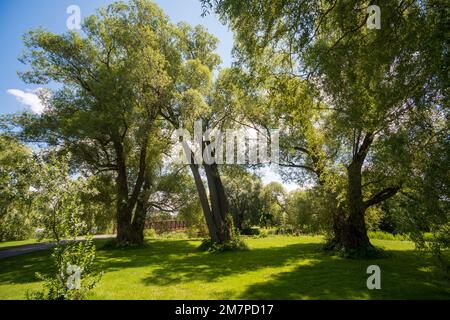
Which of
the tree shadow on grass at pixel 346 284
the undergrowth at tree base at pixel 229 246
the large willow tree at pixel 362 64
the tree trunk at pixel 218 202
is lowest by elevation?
the undergrowth at tree base at pixel 229 246

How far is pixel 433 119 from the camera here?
35.1 ft

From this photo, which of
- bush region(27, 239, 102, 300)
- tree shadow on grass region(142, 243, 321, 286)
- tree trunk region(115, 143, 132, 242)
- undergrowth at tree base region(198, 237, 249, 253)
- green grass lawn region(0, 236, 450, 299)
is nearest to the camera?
bush region(27, 239, 102, 300)

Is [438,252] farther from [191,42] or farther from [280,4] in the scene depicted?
[191,42]

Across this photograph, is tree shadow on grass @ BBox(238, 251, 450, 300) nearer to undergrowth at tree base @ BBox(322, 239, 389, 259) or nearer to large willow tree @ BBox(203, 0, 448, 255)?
undergrowth at tree base @ BBox(322, 239, 389, 259)

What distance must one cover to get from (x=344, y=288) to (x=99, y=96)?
19.5 m

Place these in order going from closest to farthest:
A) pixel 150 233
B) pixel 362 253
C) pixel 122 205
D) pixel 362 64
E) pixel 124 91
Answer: pixel 362 64
pixel 362 253
pixel 124 91
pixel 122 205
pixel 150 233

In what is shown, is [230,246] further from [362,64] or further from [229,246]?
[362,64]

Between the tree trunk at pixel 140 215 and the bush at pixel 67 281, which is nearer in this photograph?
the bush at pixel 67 281

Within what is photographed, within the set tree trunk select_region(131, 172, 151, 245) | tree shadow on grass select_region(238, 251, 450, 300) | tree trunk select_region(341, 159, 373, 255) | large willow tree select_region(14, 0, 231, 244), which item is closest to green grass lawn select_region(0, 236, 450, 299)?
tree shadow on grass select_region(238, 251, 450, 300)

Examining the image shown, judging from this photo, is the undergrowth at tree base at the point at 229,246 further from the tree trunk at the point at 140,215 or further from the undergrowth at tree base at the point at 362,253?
the tree trunk at the point at 140,215

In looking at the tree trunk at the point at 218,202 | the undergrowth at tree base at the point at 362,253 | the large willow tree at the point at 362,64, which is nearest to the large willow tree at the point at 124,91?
the tree trunk at the point at 218,202

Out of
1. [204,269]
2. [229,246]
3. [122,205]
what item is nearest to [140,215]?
[122,205]

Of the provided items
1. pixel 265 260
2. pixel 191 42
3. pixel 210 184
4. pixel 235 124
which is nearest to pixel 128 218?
pixel 210 184

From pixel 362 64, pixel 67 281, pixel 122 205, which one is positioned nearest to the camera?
pixel 67 281
